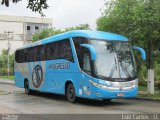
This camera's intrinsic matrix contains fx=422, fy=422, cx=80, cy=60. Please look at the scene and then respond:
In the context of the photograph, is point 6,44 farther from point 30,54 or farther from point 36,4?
point 36,4

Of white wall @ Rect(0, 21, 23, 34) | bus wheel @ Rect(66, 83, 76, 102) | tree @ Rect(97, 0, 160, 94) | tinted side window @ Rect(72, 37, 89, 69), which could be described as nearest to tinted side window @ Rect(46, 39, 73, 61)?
tinted side window @ Rect(72, 37, 89, 69)

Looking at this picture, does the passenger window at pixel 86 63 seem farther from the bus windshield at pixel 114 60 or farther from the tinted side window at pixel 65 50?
the tinted side window at pixel 65 50

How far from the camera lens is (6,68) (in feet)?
249

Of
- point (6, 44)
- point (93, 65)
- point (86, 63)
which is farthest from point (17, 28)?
point (93, 65)

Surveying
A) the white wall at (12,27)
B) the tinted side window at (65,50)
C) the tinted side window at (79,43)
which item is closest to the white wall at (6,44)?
the white wall at (12,27)

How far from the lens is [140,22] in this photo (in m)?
22.8

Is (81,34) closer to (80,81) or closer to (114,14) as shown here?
(80,81)

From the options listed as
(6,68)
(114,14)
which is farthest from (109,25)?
(6,68)

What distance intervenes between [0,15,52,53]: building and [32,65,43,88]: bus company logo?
56.2 metres

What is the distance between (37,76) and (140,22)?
283 inches

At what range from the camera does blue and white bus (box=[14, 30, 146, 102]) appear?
18.3 metres

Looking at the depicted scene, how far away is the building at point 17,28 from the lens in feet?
271

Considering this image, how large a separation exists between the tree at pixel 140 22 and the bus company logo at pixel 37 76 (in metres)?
5.08

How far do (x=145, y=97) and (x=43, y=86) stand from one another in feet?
20.0
